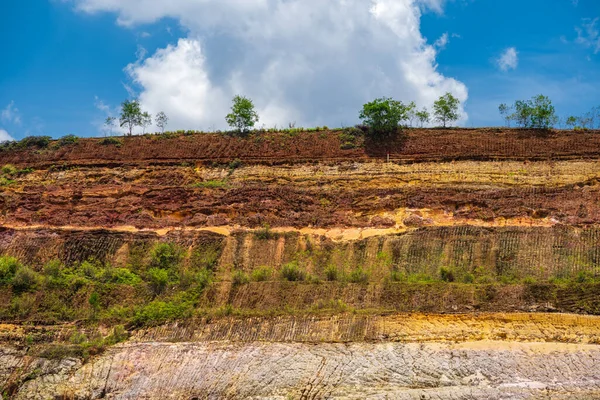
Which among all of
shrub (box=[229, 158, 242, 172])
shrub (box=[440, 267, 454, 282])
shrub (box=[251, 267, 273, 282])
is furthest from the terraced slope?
shrub (box=[229, 158, 242, 172])

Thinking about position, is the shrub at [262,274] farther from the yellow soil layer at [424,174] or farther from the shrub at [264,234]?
the yellow soil layer at [424,174]

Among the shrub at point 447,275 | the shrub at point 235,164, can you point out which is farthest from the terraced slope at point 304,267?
the shrub at point 235,164

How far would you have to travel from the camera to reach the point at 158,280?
3303 cm

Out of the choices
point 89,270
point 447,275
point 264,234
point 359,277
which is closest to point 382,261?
point 359,277

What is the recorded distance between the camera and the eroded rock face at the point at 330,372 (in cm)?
2356

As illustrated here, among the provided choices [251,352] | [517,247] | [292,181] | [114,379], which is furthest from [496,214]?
[114,379]

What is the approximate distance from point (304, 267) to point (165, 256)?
618 centimetres

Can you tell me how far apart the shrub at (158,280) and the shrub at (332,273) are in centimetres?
659

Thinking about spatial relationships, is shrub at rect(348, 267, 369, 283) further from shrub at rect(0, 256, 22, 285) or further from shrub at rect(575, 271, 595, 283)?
shrub at rect(0, 256, 22, 285)

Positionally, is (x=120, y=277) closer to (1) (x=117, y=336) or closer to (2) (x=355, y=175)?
(1) (x=117, y=336)

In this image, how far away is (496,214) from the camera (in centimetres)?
3516

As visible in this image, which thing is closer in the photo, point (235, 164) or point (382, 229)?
point (382, 229)

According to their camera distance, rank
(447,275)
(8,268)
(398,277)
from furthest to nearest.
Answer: (8,268) < (398,277) < (447,275)

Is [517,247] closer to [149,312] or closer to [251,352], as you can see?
[251,352]
